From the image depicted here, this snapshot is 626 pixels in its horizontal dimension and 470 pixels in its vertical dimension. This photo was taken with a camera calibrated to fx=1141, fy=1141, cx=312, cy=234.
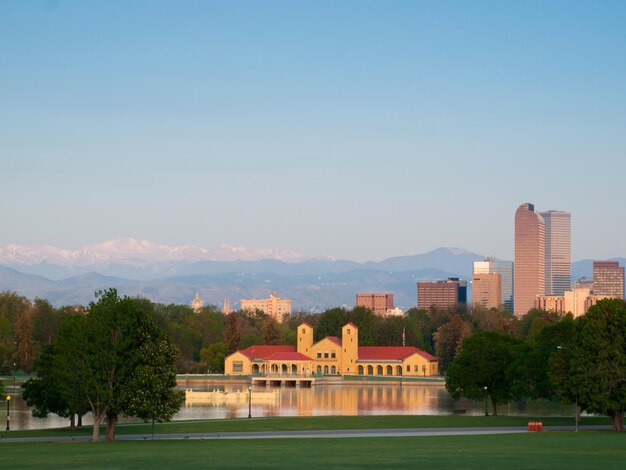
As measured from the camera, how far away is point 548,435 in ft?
192

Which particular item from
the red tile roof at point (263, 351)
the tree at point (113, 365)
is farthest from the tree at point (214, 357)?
the tree at point (113, 365)

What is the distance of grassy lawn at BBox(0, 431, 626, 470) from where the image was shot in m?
38.4

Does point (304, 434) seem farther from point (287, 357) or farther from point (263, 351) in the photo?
point (263, 351)

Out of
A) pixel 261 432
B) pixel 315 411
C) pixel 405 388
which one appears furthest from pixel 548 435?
pixel 405 388

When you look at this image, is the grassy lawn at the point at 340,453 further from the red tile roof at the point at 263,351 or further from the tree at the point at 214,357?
the red tile roof at the point at 263,351

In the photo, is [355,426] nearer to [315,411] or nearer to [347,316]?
[315,411]

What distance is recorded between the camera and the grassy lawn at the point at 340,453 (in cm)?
3841

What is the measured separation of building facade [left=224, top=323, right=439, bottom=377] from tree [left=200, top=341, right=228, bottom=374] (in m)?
1.69

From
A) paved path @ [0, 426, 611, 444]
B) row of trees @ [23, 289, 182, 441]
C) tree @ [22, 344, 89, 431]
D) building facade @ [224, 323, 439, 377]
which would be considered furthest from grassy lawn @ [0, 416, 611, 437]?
building facade @ [224, 323, 439, 377]

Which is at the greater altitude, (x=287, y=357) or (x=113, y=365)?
(x=113, y=365)

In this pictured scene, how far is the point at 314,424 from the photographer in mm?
68500

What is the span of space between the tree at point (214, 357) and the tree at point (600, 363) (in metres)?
105

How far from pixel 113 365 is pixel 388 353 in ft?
404

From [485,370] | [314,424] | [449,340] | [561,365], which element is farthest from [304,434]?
[449,340]
